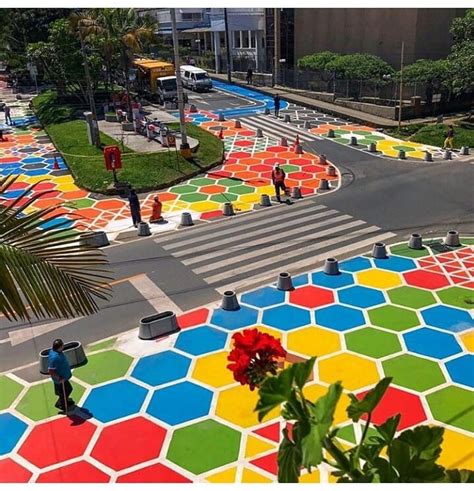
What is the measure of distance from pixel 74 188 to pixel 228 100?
67.6 feet

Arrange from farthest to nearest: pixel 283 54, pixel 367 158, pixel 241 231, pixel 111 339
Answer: pixel 283 54, pixel 367 158, pixel 241 231, pixel 111 339

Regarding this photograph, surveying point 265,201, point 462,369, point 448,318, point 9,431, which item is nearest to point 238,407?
point 9,431

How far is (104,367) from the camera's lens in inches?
389

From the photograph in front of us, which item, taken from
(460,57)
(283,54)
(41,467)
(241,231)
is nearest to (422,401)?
(41,467)

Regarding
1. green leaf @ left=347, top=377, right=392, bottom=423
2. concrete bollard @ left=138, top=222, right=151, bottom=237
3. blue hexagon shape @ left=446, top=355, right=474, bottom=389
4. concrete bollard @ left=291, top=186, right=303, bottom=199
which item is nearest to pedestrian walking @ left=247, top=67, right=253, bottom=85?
concrete bollard @ left=291, top=186, right=303, bottom=199

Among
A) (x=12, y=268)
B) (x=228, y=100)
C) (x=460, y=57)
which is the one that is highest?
(x=12, y=268)

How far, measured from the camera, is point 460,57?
28812 mm

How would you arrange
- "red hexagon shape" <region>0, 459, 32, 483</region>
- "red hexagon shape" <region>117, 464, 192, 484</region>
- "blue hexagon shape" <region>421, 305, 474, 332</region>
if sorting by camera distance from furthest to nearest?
"blue hexagon shape" <region>421, 305, 474, 332</region>
"red hexagon shape" <region>0, 459, 32, 483</region>
"red hexagon shape" <region>117, 464, 192, 484</region>

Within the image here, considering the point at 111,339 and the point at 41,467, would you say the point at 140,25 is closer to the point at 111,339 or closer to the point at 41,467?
the point at 111,339

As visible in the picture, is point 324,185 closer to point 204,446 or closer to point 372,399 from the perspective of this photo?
point 204,446

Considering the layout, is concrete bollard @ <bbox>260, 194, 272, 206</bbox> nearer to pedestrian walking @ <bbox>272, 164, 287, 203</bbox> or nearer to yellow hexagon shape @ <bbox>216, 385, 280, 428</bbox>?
pedestrian walking @ <bbox>272, 164, 287, 203</bbox>

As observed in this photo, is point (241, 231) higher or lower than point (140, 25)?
lower

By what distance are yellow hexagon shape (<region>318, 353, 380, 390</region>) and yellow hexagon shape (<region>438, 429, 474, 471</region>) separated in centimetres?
160

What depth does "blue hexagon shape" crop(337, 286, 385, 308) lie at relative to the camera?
11859mm
